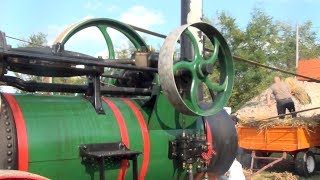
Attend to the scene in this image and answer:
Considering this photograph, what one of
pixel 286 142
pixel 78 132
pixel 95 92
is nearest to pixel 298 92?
pixel 286 142

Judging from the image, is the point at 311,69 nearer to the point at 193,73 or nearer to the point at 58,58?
the point at 193,73

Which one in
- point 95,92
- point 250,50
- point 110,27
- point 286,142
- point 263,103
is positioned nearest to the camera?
point 95,92

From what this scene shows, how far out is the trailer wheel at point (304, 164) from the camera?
902cm

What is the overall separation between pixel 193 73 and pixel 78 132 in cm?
83

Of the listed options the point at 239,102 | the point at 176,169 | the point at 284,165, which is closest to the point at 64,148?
the point at 176,169

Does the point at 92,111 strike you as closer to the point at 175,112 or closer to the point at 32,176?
the point at 175,112

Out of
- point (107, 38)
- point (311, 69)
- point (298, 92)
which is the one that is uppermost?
point (311, 69)

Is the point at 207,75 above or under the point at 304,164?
above

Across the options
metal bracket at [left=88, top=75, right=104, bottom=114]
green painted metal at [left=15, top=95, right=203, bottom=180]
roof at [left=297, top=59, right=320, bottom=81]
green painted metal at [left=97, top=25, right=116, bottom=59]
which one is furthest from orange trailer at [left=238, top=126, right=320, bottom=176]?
metal bracket at [left=88, top=75, right=104, bottom=114]

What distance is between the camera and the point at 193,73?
312 centimetres

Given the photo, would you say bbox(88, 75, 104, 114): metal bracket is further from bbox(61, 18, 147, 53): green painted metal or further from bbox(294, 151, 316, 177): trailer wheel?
bbox(294, 151, 316, 177): trailer wheel

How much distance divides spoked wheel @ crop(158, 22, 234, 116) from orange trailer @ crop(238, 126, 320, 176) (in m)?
5.82

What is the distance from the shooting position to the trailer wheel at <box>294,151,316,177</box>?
29.6 feet

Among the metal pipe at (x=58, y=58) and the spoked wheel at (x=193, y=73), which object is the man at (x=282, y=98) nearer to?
the spoked wheel at (x=193, y=73)
